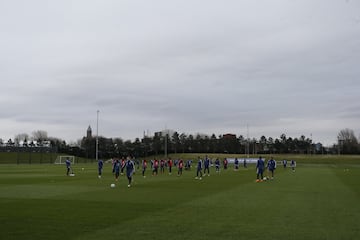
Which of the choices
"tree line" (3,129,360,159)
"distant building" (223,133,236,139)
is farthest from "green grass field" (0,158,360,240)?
"distant building" (223,133,236,139)

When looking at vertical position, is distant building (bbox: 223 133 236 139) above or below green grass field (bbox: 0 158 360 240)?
above

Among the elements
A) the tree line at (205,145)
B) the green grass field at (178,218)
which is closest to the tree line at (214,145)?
the tree line at (205,145)

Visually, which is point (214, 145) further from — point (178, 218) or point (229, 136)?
point (178, 218)

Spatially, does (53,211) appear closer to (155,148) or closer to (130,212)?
(130,212)

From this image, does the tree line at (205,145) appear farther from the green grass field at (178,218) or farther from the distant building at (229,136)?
the green grass field at (178,218)

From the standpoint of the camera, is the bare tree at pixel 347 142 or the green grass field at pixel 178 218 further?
the bare tree at pixel 347 142

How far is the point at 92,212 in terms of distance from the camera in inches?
588

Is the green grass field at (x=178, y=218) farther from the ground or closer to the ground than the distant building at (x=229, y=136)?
closer to the ground

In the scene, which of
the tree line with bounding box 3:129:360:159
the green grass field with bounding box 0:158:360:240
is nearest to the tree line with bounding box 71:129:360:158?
the tree line with bounding box 3:129:360:159

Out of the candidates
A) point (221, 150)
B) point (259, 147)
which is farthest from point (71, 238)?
point (259, 147)

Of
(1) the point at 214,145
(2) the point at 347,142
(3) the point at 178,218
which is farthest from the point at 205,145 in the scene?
(3) the point at 178,218

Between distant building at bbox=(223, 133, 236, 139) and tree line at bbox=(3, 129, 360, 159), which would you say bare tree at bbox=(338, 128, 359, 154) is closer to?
tree line at bbox=(3, 129, 360, 159)

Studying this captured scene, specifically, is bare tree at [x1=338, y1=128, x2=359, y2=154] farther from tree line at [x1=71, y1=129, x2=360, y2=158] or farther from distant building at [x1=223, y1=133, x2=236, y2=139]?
distant building at [x1=223, y1=133, x2=236, y2=139]

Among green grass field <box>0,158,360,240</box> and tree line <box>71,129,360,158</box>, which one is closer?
green grass field <box>0,158,360,240</box>
